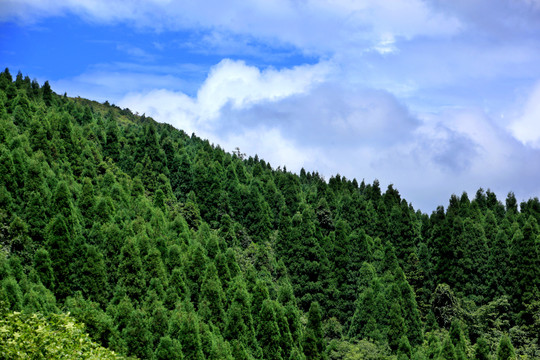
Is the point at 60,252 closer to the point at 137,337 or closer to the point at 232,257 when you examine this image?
the point at 137,337

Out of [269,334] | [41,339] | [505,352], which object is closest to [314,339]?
[269,334]

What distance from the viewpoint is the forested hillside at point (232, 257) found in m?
56.1

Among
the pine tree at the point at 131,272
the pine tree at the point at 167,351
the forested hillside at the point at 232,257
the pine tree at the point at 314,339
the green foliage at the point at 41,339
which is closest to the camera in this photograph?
the green foliage at the point at 41,339

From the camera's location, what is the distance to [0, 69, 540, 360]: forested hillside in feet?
184

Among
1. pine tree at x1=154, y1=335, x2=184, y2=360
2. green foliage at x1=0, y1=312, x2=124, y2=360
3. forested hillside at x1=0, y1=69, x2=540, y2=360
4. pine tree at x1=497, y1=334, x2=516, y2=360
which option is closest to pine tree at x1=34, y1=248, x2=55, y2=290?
forested hillside at x1=0, y1=69, x2=540, y2=360

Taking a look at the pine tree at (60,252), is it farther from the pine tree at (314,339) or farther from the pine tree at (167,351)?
the pine tree at (314,339)

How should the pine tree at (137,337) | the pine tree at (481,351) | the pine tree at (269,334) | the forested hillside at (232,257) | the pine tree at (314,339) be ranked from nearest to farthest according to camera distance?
the pine tree at (137,337)
the forested hillside at (232,257)
the pine tree at (269,334)
the pine tree at (481,351)
the pine tree at (314,339)

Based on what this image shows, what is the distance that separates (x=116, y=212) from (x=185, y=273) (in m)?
12.3

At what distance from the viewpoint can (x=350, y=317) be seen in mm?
80375

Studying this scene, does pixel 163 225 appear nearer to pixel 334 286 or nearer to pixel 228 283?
pixel 228 283

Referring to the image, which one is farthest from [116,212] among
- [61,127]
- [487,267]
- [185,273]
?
[487,267]

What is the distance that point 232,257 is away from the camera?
72000 mm

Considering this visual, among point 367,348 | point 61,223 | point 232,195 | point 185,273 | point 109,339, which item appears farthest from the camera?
point 232,195

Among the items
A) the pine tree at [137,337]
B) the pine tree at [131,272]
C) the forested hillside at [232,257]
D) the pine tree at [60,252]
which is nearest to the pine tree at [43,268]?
the forested hillside at [232,257]
